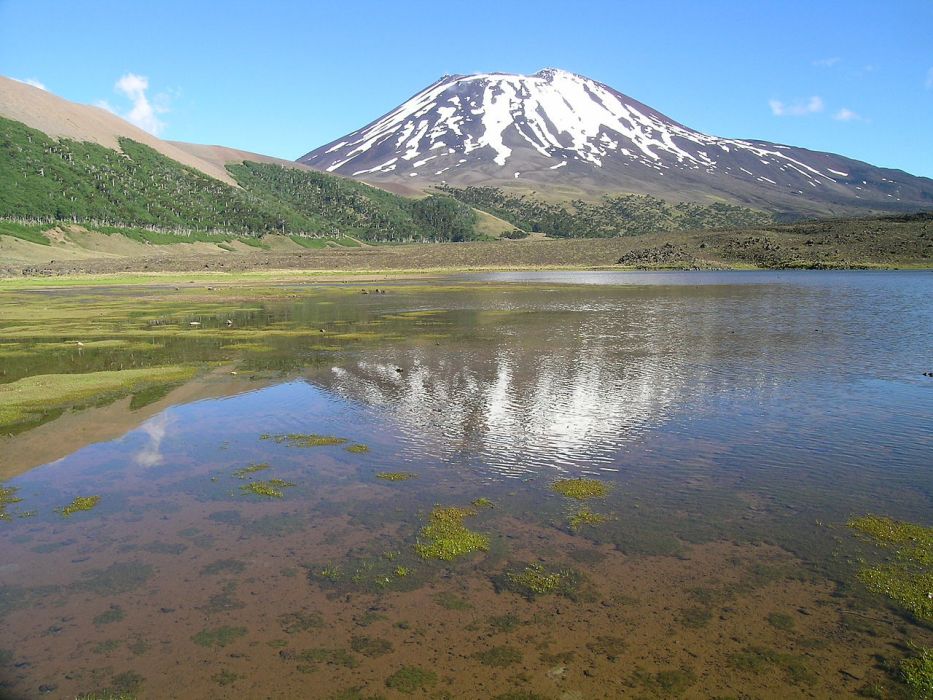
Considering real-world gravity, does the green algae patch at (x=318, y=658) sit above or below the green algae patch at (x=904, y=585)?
below

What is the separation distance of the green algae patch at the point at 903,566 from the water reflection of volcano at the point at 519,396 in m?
4.73

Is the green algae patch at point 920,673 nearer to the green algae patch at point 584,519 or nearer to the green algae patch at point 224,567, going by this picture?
the green algae patch at point 584,519

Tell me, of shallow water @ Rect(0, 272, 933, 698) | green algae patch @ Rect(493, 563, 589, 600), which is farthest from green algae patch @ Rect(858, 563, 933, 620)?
green algae patch @ Rect(493, 563, 589, 600)

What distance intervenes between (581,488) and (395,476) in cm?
361

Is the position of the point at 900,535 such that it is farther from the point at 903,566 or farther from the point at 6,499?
the point at 6,499

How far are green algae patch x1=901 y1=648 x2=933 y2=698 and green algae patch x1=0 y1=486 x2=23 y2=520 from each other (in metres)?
13.0

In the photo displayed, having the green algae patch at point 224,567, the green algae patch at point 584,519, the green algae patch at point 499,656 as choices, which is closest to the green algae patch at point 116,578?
the green algae patch at point 224,567

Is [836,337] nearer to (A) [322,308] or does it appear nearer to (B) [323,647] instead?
(B) [323,647]

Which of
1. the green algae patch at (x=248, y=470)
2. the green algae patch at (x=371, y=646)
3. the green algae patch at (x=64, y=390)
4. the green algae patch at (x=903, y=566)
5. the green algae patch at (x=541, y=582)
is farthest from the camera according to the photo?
the green algae patch at (x=64, y=390)

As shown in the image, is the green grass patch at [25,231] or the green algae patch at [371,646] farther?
the green grass patch at [25,231]

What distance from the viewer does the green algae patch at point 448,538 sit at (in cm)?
961

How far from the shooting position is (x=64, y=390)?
66.6ft

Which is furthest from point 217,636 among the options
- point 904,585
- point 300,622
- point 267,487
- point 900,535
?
point 900,535

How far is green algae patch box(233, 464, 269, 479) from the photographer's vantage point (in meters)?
13.2
